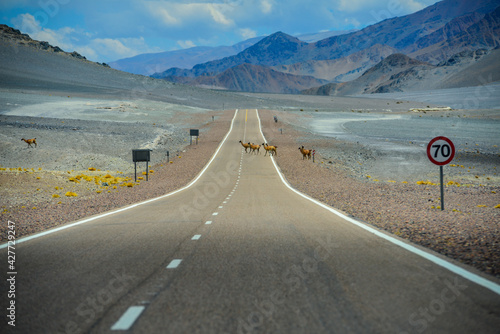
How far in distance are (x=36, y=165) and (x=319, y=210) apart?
3247cm

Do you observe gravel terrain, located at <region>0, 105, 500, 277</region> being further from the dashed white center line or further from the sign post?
the dashed white center line

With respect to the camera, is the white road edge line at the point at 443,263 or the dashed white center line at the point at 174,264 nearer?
the white road edge line at the point at 443,263

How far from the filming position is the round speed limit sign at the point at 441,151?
1166 centimetres

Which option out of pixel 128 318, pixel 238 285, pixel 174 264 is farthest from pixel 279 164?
pixel 128 318

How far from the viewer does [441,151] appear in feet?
38.9

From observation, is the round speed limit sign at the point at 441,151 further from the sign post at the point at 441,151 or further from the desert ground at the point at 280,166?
the desert ground at the point at 280,166

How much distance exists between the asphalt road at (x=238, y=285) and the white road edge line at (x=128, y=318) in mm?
11

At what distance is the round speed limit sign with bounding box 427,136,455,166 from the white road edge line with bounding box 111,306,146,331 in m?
10.0

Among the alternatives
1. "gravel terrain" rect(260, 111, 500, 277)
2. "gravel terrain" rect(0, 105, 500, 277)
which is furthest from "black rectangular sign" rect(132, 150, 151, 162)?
"gravel terrain" rect(260, 111, 500, 277)

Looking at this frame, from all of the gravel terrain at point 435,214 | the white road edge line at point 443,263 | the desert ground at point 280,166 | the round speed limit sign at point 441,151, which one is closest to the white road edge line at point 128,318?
the white road edge line at point 443,263

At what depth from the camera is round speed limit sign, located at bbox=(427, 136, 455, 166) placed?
1166 cm

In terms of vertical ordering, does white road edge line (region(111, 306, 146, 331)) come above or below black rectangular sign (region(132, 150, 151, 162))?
below

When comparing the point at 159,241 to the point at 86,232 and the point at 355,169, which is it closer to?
the point at 86,232

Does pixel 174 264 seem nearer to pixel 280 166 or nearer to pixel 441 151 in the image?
pixel 441 151
